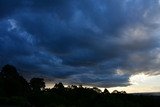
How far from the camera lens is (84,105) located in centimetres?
11331

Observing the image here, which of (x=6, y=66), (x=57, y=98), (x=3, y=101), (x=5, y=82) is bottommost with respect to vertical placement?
(x=3, y=101)

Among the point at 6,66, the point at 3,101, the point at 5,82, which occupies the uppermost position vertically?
the point at 6,66

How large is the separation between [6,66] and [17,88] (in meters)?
40.1

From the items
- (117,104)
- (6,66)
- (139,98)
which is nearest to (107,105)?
(117,104)

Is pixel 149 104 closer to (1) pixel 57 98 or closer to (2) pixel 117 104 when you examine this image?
(2) pixel 117 104

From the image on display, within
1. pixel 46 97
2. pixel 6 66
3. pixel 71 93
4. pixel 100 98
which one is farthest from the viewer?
pixel 6 66

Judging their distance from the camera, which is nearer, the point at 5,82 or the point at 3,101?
the point at 3,101

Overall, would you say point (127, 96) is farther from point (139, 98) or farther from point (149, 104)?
point (149, 104)

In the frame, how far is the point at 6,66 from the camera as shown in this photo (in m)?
162

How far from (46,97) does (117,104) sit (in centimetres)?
2334

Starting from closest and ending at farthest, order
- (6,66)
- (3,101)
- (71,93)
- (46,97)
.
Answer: (3,101) → (46,97) → (71,93) → (6,66)

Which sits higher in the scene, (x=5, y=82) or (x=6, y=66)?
(x=6, y=66)

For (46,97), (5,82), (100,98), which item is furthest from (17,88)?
(100,98)

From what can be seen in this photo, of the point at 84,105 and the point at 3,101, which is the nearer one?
the point at 3,101
